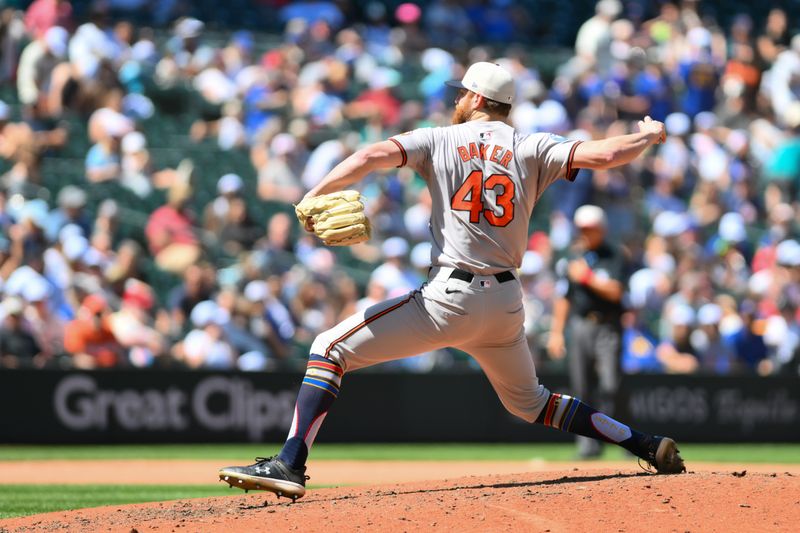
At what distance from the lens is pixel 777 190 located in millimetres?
18781

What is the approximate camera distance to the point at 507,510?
19.2ft

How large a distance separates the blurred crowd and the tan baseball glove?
6.78 meters

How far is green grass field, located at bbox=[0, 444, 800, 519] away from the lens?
30.5 feet

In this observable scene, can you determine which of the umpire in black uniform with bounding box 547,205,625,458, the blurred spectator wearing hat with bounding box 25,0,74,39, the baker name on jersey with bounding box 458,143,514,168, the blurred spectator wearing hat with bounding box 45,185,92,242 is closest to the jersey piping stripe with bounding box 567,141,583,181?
the baker name on jersey with bounding box 458,143,514,168

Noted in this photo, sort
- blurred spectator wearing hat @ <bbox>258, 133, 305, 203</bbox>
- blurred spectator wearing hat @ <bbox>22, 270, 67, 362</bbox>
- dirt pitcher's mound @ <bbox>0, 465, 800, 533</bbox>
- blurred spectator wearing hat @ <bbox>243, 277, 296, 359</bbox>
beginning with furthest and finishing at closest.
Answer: blurred spectator wearing hat @ <bbox>258, 133, 305, 203</bbox> → blurred spectator wearing hat @ <bbox>243, 277, 296, 359</bbox> → blurred spectator wearing hat @ <bbox>22, 270, 67, 362</bbox> → dirt pitcher's mound @ <bbox>0, 465, 800, 533</bbox>

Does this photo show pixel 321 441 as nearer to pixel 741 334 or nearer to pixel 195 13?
pixel 741 334

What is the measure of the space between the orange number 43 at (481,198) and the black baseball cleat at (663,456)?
1.53 meters

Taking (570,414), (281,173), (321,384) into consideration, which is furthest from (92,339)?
(570,414)

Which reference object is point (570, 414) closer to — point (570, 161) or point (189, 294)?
point (570, 161)

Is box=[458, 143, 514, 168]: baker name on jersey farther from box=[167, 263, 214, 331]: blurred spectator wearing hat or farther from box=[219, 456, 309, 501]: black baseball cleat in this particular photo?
box=[167, 263, 214, 331]: blurred spectator wearing hat

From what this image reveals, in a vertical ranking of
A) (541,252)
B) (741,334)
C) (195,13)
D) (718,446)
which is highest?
(195,13)

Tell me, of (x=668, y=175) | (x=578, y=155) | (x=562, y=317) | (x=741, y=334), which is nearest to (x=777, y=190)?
(x=668, y=175)

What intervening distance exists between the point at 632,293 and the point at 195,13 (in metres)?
7.80

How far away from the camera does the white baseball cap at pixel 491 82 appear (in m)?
6.59
